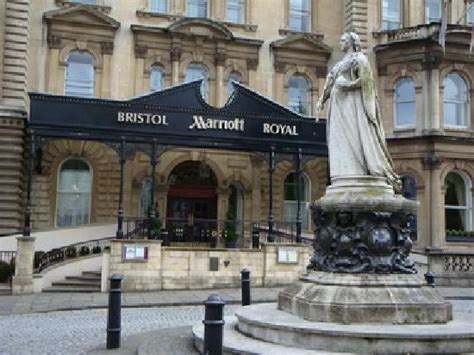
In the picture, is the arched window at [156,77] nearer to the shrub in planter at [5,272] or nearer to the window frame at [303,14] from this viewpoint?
the window frame at [303,14]

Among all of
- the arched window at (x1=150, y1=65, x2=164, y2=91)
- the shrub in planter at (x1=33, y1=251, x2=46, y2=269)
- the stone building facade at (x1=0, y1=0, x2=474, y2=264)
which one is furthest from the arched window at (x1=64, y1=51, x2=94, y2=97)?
the shrub in planter at (x1=33, y1=251, x2=46, y2=269)

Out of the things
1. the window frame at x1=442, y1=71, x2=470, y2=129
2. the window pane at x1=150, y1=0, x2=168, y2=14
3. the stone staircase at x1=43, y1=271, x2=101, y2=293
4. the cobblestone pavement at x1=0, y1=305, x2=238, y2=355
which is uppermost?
the window pane at x1=150, y1=0, x2=168, y2=14

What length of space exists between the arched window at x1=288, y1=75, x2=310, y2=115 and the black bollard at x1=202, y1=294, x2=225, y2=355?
75.7ft

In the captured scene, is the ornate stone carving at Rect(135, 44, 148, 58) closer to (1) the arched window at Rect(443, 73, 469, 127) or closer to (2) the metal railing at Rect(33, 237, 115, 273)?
(2) the metal railing at Rect(33, 237, 115, 273)

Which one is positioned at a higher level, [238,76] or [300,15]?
[300,15]

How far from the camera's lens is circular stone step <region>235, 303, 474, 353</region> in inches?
309

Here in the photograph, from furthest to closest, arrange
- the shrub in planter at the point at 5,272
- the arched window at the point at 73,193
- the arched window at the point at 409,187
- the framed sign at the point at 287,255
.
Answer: the arched window at the point at 409,187 < the arched window at the point at 73,193 < the framed sign at the point at 287,255 < the shrub in planter at the point at 5,272

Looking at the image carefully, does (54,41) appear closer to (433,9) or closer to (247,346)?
(433,9)

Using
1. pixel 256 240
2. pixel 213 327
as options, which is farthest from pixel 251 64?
pixel 213 327

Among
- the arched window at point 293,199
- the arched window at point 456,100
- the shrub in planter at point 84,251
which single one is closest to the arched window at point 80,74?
the shrub in planter at point 84,251

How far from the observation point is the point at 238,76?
28766 millimetres

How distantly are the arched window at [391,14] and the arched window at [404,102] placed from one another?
10.1 ft

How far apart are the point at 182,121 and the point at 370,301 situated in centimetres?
1489

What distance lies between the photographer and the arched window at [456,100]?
28922mm
